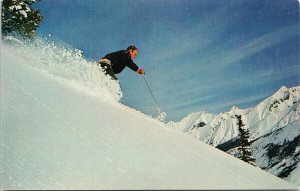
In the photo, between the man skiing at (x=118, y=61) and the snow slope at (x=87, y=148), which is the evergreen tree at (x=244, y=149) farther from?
the snow slope at (x=87, y=148)

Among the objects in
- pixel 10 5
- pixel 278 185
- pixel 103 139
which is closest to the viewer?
pixel 103 139

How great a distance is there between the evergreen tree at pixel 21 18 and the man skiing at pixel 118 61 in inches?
90.9

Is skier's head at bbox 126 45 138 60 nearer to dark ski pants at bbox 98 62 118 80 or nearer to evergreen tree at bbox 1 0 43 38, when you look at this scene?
dark ski pants at bbox 98 62 118 80

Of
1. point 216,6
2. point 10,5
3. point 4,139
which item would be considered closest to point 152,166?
point 4,139

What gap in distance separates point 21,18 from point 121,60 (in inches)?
132

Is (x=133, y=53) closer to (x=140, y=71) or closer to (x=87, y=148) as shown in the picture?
(x=140, y=71)

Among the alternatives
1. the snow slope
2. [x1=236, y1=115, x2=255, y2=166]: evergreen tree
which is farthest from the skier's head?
[x1=236, y1=115, x2=255, y2=166]: evergreen tree

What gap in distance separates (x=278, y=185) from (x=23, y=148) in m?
4.49

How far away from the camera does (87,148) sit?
727 cm

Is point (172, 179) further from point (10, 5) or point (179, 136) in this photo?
point (10, 5)

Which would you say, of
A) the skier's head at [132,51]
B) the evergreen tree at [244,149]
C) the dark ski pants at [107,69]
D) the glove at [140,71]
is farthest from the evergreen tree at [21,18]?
the evergreen tree at [244,149]

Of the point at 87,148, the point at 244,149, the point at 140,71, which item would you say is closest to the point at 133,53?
the point at 140,71

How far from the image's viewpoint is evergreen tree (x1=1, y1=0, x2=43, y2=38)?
41.3 feet

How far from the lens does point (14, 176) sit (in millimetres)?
6266
